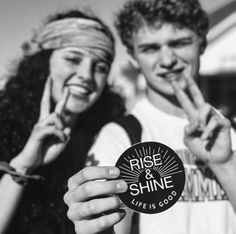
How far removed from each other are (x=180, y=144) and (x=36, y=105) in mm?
443

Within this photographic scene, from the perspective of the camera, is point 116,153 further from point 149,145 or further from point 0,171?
point 0,171

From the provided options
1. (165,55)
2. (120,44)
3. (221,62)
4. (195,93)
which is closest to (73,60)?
(120,44)

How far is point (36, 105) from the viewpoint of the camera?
111 cm

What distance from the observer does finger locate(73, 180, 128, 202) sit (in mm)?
750

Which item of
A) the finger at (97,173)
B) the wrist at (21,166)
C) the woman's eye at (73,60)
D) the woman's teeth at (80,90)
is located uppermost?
the woman's eye at (73,60)

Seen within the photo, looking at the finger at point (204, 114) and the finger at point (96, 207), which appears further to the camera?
the finger at point (204, 114)

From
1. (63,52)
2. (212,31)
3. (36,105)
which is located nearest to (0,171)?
(36,105)

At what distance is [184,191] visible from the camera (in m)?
0.99

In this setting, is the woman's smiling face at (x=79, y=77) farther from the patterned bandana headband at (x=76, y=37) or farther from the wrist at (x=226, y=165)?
the wrist at (x=226, y=165)

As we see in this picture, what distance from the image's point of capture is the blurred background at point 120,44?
1.09 metres

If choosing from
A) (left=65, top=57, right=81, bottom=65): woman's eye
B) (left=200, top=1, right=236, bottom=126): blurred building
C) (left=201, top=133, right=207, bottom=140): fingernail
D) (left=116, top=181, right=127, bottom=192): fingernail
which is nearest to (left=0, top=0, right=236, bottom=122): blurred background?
(left=200, top=1, right=236, bottom=126): blurred building

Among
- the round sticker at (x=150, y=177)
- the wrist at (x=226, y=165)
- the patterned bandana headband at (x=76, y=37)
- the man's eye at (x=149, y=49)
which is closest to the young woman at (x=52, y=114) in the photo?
the patterned bandana headband at (x=76, y=37)

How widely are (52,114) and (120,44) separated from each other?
29cm

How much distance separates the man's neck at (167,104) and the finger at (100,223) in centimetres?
42
